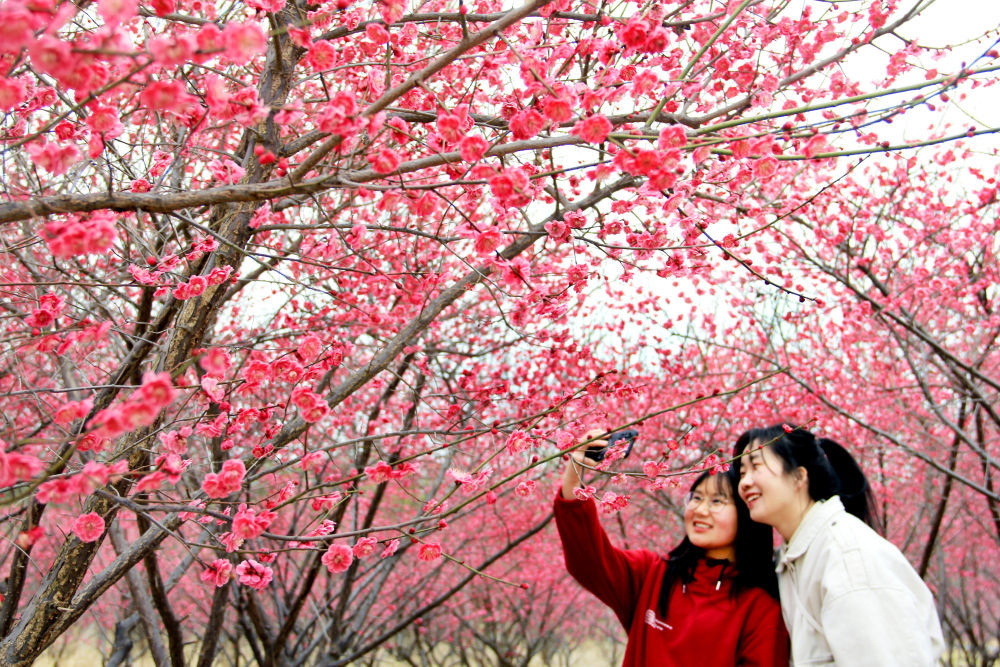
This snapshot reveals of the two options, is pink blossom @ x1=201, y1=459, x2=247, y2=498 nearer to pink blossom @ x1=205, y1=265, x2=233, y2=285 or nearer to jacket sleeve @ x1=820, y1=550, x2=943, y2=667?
pink blossom @ x1=205, y1=265, x2=233, y2=285

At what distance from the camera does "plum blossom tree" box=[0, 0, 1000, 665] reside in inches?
69.8

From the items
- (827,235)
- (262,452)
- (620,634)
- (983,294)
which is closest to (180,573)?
(262,452)

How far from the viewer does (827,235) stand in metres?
5.64

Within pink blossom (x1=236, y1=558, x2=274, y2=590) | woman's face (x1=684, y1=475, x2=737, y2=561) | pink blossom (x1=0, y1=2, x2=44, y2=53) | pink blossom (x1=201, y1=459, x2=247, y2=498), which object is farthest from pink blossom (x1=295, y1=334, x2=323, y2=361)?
woman's face (x1=684, y1=475, x2=737, y2=561)

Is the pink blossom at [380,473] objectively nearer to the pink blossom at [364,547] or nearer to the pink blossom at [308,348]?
the pink blossom at [364,547]

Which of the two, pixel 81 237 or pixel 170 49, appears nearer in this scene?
pixel 170 49

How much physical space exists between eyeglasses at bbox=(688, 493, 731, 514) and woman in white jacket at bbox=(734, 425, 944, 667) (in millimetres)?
144

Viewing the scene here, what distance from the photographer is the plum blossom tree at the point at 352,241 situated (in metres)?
1.77

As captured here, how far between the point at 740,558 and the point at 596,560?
1.89ft

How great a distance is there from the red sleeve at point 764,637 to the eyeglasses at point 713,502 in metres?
0.37

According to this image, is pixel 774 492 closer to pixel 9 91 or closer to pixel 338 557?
pixel 338 557

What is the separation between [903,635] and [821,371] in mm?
6559

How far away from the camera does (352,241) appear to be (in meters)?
3.30

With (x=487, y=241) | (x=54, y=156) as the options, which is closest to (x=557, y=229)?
(x=487, y=241)
